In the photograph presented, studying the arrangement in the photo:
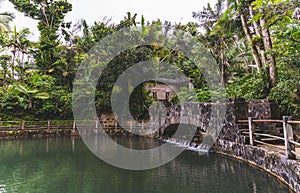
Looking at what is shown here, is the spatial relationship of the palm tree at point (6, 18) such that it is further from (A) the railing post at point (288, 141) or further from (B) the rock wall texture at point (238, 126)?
(A) the railing post at point (288, 141)

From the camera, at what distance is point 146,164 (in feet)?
25.0

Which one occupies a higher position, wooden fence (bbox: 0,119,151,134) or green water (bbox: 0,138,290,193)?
wooden fence (bbox: 0,119,151,134)

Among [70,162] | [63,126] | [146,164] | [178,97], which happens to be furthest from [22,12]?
[146,164]

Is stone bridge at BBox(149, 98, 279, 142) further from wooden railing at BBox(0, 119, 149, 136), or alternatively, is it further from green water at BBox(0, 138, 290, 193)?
wooden railing at BBox(0, 119, 149, 136)

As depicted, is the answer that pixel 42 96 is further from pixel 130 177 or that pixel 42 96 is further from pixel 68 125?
pixel 130 177

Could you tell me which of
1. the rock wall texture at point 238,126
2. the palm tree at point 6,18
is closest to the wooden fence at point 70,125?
the rock wall texture at point 238,126

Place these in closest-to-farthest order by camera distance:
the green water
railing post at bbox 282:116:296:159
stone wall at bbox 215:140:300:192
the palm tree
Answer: stone wall at bbox 215:140:300:192 < railing post at bbox 282:116:296:159 < the green water < the palm tree

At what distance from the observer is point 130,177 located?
604cm

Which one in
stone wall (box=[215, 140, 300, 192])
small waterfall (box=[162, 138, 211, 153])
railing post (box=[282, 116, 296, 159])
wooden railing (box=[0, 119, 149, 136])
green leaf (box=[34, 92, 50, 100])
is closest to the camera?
stone wall (box=[215, 140, 300, 192])

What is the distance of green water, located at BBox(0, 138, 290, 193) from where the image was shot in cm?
505


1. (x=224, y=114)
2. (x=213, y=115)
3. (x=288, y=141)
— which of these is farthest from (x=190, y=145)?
(x=288, y=141)

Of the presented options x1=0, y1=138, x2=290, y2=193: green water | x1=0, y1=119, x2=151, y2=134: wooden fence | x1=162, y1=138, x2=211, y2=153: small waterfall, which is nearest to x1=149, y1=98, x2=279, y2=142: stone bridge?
x1=162, y1=138, x2=211, y2=153: small waterfall

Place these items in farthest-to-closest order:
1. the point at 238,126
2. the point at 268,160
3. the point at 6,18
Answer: the point at 6,18 → the point at 238,126 → the point at 268,160

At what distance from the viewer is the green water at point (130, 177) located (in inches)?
199
